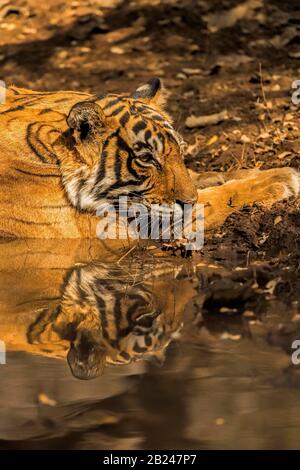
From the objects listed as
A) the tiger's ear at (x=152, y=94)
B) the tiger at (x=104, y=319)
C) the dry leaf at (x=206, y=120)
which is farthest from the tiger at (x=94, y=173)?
the dry leaf at (x=206, y=120)

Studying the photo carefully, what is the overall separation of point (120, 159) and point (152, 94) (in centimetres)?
72

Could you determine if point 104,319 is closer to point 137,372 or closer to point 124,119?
point 137,372

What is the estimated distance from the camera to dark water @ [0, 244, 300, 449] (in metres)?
2.95

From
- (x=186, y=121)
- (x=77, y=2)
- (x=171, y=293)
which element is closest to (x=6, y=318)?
(x=171, y=293)

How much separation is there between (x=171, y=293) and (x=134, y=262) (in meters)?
0.76

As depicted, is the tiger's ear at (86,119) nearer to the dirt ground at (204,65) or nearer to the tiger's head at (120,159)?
the tiger's head at (120,159)

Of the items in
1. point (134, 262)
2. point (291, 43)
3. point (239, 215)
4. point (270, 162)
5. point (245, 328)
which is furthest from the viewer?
point (291, 43)

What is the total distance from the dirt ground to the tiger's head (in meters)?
0.50

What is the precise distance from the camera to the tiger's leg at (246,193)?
227 inches

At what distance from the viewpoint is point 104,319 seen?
162 inches

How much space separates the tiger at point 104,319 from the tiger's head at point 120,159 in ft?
2.66

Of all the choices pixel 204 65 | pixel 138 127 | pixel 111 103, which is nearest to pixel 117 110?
pixel 111 103

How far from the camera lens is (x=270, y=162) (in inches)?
265

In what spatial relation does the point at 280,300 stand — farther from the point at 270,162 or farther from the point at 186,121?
the point at 186,121
